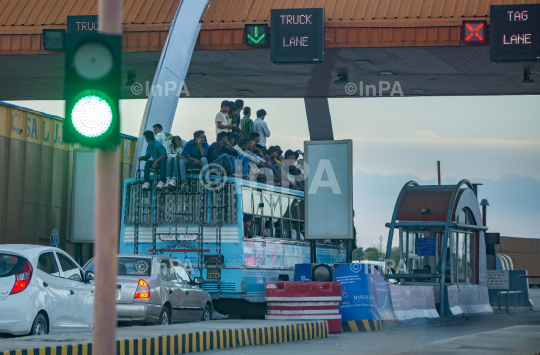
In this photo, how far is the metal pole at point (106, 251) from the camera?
5.01 metres

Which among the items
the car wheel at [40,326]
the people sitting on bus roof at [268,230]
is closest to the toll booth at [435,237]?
the people sitting on bus roof at [268,230]

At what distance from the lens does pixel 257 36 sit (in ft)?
70.1

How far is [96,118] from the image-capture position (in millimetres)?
5129

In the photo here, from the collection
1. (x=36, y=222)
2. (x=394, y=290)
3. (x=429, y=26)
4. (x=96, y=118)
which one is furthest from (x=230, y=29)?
(x=96, y=118)

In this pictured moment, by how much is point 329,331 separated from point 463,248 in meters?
9.41

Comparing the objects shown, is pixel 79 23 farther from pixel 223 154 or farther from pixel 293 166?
pixel 223 154

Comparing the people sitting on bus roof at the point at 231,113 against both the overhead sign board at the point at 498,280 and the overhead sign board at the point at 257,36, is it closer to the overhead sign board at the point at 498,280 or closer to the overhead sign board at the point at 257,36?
the overhead sign board at the point at 257,36

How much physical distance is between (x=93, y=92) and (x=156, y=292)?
9547mm

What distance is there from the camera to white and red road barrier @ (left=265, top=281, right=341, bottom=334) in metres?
15.4

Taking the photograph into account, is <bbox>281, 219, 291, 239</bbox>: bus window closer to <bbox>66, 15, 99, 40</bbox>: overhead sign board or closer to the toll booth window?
the toll booth window

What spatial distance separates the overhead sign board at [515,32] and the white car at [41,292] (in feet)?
36.3

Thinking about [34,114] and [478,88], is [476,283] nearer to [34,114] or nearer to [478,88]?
[478,88]

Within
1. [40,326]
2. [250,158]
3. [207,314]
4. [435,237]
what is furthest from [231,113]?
[40,326]

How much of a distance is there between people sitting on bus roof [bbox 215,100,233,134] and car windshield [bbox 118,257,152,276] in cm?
485
